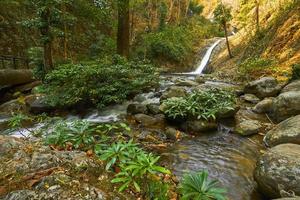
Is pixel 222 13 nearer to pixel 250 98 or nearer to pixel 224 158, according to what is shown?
pixel 250 98

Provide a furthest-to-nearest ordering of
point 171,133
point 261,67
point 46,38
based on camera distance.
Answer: point 261,67, point 46,38, point 171,133

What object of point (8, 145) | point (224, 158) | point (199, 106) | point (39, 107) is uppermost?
point (8, 145)

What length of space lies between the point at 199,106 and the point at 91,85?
3680mm

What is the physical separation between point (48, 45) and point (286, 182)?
9.95 m

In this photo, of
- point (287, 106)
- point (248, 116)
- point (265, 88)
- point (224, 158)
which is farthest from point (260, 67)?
point (224, 158)

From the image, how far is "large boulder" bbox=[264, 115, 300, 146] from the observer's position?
16.8 ft

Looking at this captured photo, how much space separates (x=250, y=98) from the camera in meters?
9.26

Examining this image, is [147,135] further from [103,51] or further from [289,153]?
[103,51]

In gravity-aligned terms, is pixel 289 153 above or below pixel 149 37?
below

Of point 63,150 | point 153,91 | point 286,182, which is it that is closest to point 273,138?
point 286,182

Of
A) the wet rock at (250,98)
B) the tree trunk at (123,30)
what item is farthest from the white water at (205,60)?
the wet rock at (250,98)

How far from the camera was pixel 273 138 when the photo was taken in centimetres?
567

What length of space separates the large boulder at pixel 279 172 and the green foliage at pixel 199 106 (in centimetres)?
282

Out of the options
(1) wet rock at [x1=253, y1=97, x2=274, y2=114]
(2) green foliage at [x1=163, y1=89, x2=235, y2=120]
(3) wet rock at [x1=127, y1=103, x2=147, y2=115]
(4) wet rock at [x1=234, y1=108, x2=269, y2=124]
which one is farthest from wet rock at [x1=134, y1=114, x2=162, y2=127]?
(1) wet rock at [x1=253, y1=97, x2=274, y2=114]
